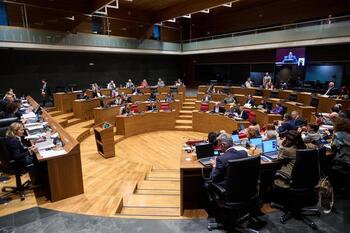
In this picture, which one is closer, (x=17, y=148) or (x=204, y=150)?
(x=204, y=150)

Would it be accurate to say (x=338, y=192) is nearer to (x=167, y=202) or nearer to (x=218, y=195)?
(x=218, y=195)

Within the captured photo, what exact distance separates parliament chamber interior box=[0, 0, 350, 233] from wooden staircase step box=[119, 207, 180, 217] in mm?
17

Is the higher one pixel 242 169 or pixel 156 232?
pixel 242 169

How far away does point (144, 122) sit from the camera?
10133 millimetres

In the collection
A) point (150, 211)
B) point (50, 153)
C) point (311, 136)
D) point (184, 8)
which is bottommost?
point (150, 211)

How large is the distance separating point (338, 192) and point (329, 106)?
5.70 meters

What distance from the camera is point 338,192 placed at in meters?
3.79

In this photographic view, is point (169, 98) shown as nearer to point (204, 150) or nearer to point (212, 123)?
point (212, 123)

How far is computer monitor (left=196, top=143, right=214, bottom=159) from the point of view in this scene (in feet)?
11.6

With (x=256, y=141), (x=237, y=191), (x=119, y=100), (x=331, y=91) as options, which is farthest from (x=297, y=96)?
(x=237, y=191)

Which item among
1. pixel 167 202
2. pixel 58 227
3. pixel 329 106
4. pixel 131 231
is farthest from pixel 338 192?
pixel 329 106

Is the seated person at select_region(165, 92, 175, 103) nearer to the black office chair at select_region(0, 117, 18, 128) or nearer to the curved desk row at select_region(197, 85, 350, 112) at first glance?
the curved desk row at select_region(197, 85, 350, 112)

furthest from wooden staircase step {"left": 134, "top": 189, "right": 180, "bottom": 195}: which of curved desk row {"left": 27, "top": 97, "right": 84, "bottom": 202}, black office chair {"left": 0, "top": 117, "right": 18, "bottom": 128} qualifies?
black office chair {"left": 0, "top": 117, "right": 18, "bottom": 128}

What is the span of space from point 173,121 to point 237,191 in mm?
8170
